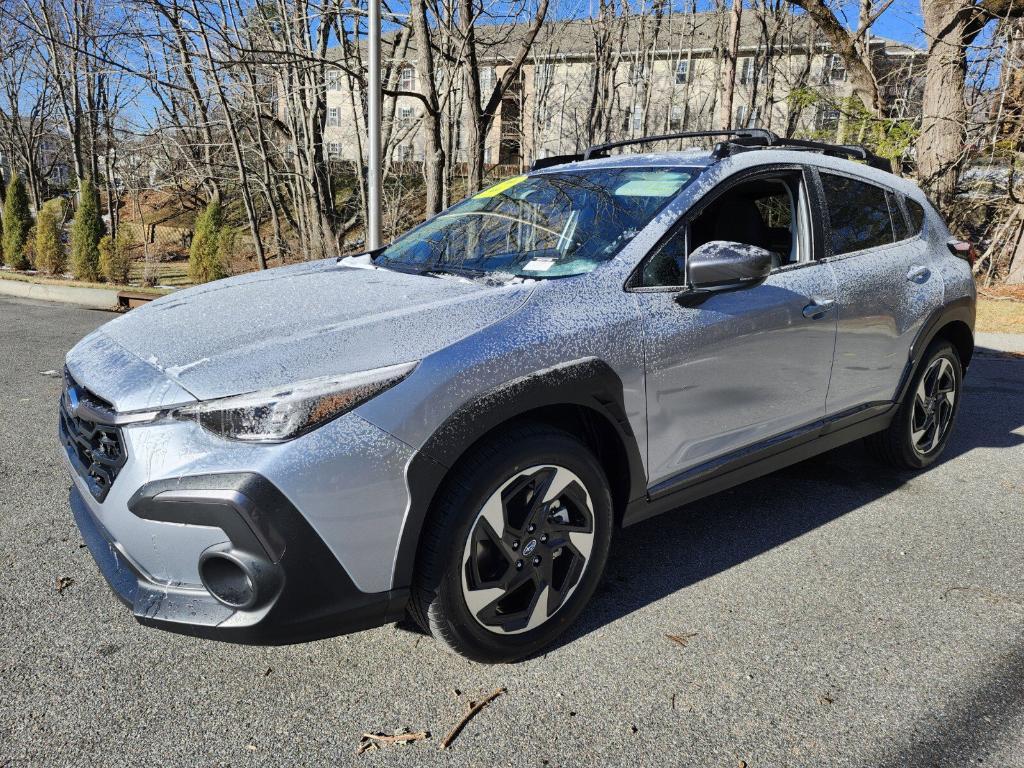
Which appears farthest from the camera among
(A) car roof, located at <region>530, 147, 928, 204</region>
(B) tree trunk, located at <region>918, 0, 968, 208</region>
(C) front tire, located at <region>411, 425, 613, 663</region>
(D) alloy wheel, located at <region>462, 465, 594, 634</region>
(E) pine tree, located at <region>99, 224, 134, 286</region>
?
(E) pine tree, located at <region>99, 224, 134, 286</region>

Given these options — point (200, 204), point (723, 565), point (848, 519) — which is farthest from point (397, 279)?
point (200, 204)

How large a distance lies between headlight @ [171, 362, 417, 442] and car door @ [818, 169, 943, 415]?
244 cm

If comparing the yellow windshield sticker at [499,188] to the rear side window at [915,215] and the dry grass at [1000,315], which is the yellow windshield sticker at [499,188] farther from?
the dry grass at [1000,315]

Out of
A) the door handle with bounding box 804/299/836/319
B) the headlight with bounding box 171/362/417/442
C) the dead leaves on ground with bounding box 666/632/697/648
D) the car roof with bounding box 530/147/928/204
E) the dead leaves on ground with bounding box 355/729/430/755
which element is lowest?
the dead leaves on ground with bounding box 666/632/697/648

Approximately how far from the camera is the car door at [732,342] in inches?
111

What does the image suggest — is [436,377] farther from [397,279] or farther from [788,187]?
[788,187]

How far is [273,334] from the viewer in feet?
7.75

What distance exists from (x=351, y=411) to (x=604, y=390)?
0.90 meters

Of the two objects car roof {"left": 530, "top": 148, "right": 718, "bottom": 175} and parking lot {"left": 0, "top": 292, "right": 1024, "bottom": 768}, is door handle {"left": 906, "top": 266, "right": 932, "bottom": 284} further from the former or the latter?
car roof {"left": 530, "top": 148, "right": 718, "bottom": 175}

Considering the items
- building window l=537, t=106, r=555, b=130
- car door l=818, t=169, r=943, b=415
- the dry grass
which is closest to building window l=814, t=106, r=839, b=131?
the dry grass

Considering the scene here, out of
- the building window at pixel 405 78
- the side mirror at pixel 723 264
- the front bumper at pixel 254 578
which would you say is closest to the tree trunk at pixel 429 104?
the building window at pixel 405 78

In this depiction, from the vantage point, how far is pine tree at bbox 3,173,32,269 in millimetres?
18578

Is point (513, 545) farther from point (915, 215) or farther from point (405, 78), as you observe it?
point (405, 78)

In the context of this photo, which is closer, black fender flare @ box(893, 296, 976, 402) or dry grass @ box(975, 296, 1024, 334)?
black fender flare @ box(893, 296, 976, 402)
